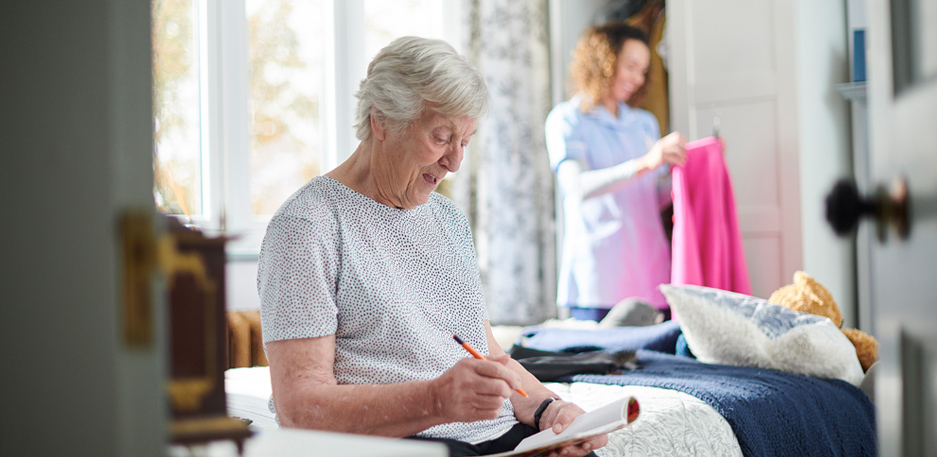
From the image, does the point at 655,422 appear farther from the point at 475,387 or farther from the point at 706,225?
the point at 706,225

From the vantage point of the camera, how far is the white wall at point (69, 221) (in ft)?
1.14

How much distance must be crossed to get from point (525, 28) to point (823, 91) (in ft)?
4.89

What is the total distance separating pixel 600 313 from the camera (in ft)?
10.9

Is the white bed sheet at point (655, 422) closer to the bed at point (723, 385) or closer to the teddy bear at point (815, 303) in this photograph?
the bed at point (723, 385)

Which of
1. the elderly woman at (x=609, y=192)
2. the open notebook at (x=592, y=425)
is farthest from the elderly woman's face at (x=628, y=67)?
the open notebook at (x=592, y=425)

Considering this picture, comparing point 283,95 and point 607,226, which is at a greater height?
point 283,95

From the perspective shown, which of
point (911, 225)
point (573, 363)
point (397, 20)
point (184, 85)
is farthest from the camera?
point (397, 20)

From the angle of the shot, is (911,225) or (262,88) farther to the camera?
(262,88)

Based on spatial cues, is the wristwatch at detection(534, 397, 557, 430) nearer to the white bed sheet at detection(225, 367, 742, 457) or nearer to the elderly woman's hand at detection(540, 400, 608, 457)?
the elderly woman's hand at detection(540, 400, 608, 457)

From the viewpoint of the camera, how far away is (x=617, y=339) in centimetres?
240

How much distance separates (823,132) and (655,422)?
2182 mm

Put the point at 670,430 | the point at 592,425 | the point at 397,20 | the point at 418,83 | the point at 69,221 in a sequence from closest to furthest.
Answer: the point at 69,221
the point at 592,425
the point at 418,83
the point at 670,430
the point at 397,20

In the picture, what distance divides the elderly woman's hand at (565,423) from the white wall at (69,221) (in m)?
0.92

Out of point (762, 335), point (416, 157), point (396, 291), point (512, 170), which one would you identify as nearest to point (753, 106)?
point (512, 170)
